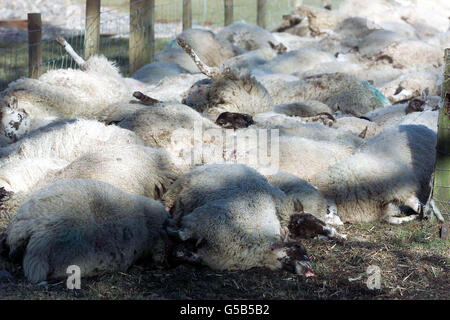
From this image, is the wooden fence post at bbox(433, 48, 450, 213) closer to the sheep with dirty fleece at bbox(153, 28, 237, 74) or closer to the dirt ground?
the dirt ground

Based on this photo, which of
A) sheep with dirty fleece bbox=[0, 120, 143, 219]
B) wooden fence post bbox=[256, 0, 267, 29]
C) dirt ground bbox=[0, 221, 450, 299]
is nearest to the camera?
dirt ground bbox=[0, 221, 450, 299]

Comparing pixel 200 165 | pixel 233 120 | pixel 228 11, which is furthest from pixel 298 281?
pixel 228 11

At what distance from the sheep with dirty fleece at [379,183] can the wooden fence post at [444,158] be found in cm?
18

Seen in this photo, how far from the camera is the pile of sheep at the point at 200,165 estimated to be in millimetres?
3786

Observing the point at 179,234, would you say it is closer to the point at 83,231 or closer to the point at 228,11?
the point at 83,231

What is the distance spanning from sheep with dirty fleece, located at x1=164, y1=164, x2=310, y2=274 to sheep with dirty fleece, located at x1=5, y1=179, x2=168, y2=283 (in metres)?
0.22

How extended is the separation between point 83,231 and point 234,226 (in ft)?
2.92

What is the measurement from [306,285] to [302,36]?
1118 centimetres

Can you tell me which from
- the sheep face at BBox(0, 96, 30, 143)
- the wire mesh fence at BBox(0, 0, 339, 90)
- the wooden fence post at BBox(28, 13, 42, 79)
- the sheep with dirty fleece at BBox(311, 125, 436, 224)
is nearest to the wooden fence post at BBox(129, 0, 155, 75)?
the wire mesh fence at BBox(0, 0, 339, 90)

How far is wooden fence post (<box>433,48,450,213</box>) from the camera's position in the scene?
4896 mm

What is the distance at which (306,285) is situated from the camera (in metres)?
3.70

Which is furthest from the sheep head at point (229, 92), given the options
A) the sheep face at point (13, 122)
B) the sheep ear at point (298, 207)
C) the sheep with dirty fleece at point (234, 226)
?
the sheep with dirty fleece at point (234, 226)

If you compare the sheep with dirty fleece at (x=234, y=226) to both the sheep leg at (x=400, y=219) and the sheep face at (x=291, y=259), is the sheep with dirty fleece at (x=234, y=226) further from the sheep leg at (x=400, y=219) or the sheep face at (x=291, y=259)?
the sheep leg at (x=400, y=219)

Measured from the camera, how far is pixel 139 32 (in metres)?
A: 9.87
